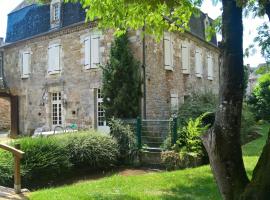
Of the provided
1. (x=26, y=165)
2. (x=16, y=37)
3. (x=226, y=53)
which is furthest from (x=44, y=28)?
(x=226, y=53)

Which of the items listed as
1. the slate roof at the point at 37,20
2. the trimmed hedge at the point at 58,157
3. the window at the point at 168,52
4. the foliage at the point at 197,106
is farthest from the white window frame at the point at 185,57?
the trimmed hedge at the point at 58,157

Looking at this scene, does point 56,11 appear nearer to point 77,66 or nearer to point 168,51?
point 77,66

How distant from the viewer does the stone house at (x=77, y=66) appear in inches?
687

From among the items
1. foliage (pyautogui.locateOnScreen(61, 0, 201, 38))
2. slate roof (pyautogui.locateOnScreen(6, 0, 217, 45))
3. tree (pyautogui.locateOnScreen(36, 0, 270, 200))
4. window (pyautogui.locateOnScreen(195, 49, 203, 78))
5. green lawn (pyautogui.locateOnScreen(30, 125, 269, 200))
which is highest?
slate roof (pyautogui.locateOnScreen(6, 0, 217, 45))

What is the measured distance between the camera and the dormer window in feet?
66.8

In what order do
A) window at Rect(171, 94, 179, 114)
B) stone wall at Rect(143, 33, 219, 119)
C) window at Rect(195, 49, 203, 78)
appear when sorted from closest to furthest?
stone wall at Rect(143, 33, 219, 119)
window at Rect(171, 94, 179, 114)
window at Rect(195, 49, 203, 78)

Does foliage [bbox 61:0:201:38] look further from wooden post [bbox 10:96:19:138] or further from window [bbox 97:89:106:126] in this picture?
wooden post [bbox 10:96:19:138]

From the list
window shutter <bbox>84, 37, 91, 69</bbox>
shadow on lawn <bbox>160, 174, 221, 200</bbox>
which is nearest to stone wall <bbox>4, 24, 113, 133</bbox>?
window shutter <bbox>84, 37, 91, 69</bbox>

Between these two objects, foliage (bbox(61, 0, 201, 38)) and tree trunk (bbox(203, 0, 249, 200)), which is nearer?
tree trunk (bbox(203, 0, 249, 200))

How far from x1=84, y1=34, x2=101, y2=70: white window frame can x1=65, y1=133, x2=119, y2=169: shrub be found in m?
5.66

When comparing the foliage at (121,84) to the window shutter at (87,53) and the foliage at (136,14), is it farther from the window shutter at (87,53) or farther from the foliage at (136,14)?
the foliage at (136,14)

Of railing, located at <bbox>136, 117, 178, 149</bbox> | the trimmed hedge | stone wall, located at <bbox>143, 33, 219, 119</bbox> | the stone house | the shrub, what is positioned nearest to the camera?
the trimmed hedge

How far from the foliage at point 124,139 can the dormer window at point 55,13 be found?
8.63m

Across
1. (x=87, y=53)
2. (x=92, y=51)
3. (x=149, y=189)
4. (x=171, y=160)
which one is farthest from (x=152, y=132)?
(x=149, y=189)
